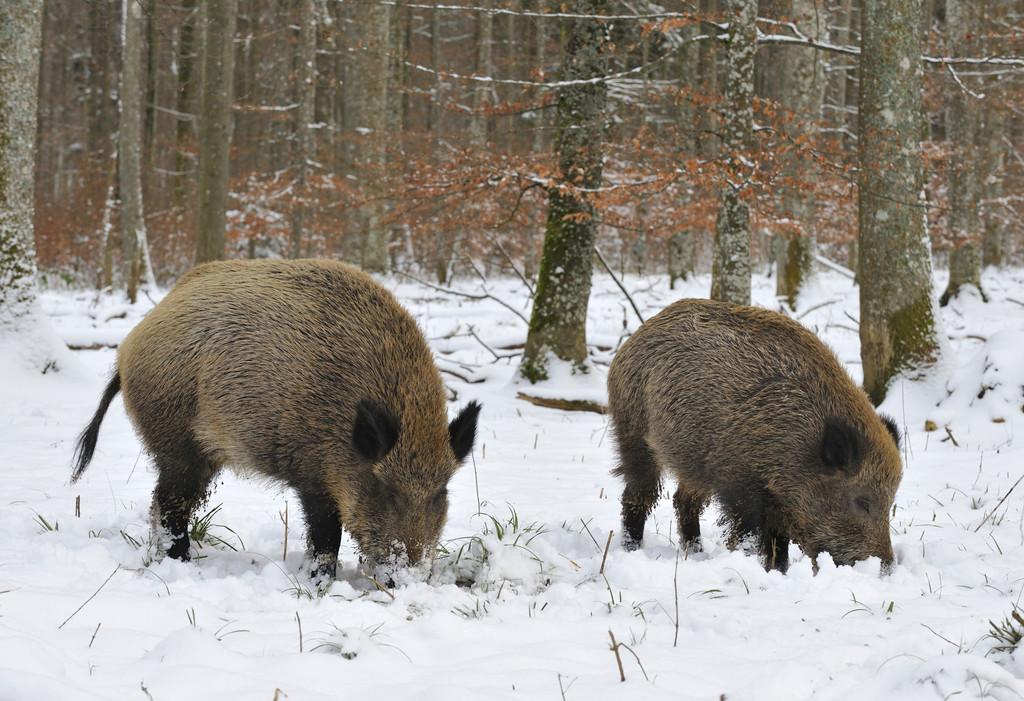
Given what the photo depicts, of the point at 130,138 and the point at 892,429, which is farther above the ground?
the point at 130,138

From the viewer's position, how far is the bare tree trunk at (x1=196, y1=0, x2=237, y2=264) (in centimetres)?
1135

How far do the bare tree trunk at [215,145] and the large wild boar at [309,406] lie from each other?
25.3 feet

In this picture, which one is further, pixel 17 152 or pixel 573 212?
pixel 573 212

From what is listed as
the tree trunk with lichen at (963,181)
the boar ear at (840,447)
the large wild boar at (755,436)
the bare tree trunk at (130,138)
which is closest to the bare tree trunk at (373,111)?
the bare tree trunk at (130,138)

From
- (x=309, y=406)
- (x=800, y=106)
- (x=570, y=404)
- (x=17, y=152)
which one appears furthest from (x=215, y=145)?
(x=800, y=106)

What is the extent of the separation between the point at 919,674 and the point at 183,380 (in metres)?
3.20

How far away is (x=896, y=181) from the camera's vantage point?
24.4 feet

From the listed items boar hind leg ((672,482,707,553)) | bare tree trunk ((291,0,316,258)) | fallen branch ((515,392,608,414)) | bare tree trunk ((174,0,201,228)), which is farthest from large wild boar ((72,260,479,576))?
bare tree trunk ((174,0,201,228))

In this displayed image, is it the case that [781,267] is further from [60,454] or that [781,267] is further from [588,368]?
[60,454]

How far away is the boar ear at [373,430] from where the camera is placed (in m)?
3.54

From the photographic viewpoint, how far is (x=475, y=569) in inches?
148

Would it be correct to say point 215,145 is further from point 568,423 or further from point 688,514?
point 688,514

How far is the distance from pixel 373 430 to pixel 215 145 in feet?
30.2

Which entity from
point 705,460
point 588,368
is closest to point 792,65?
point 588,368
